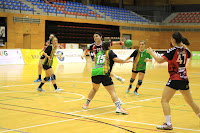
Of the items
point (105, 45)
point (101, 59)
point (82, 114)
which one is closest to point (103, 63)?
point (101, 59)

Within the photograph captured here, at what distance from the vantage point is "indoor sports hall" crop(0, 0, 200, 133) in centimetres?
656

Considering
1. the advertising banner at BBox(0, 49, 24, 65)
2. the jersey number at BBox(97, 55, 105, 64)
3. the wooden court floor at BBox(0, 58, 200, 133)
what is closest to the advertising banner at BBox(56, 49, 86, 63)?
the advertising banner at BBox(0, 49, 24, 65)

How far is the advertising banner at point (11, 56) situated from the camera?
25.4m

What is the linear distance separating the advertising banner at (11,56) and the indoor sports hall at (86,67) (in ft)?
0.27

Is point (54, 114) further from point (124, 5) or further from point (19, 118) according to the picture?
point (124, 5)

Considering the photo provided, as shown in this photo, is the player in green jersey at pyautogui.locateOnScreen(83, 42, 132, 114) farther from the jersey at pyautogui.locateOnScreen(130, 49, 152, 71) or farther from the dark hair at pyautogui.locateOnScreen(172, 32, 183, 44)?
the jersey at pyautogui.locateOnScreen(130, 49, 152, 71)

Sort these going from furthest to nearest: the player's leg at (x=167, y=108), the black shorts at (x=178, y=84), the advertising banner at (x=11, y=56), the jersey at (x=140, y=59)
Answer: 1. the advertising banner at (x=11, y=56)
2. the jersey at (x=140, y=59)
3. the black shorts at (x=178, y=84)
4. the player's leg at (x=167, y=108)

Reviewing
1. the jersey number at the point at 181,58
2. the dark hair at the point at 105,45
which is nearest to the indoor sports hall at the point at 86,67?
the jersey number at the point at 181,58

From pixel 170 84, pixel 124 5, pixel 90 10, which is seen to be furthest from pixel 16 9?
pixel 170 84

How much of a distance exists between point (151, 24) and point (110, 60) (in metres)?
A: 41.4

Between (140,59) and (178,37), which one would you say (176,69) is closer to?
(178,37)

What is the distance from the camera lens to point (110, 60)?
786 cm

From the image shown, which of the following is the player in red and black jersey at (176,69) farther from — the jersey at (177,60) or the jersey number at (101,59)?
the jersey number at (101,59)

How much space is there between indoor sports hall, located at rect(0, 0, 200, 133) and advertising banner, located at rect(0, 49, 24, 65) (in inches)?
3.2
